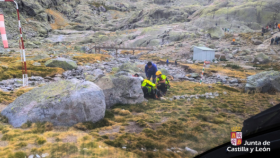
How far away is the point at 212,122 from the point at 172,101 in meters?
2.84

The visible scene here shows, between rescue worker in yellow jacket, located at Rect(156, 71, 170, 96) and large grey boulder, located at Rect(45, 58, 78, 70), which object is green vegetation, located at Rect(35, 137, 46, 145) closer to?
rescue worker in yellow jacket, located at Rect(156, 71, 170, 96)

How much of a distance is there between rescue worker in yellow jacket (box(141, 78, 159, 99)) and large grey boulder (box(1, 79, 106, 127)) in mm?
2198

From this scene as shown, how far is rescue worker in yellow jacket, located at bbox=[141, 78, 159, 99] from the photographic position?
562 cm

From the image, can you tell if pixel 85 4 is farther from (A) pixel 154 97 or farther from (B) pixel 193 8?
(A) pixel 154 97

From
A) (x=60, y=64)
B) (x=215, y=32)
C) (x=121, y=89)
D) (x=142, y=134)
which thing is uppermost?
(x=215, y=32)

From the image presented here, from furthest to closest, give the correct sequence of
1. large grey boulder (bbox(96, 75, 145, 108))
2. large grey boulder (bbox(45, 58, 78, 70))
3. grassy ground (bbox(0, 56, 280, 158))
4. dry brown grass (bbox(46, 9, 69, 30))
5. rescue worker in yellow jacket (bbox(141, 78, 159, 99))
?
dry brown grass (bbox(46, 9, 69, 30)) → large grey boulder (bbox(45, 58, 78, 70)) → rescue worker in yellow jacket (bbox(141, 78, 159, 99)) → large grey boulder (bbox(96, 75, 145, 108)) → grassy ground (bbox(0, 56, 280, 158))

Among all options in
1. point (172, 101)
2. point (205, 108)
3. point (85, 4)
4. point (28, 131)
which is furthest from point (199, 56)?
point (85, 4)

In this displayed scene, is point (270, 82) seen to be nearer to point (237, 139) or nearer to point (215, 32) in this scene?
point (237, 139)

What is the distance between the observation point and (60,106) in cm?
350

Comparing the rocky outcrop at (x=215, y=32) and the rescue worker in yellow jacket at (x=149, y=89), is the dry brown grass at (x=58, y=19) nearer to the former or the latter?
the rocky outcrop at (x=215, y=32)

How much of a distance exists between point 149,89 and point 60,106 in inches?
130

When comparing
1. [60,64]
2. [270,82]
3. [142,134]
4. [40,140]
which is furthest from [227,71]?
[60,64]

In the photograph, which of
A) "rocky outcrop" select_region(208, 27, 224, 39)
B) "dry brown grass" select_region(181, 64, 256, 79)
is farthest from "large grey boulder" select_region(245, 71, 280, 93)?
"rocky outcrop" select_region(208, 27, 224, 39)

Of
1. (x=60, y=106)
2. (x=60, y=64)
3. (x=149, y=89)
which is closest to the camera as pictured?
(x=60, y=106)
